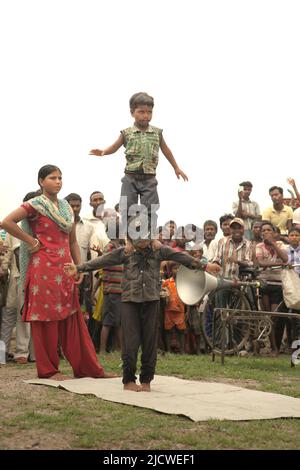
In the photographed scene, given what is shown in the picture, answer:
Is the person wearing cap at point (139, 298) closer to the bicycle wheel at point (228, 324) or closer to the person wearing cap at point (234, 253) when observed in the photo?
the bicycle wheel at point (228, 324)

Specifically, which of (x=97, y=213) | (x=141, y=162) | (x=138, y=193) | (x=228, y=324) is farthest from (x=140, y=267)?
(x=97, y=213)

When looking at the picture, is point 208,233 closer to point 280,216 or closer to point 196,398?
point 280,216

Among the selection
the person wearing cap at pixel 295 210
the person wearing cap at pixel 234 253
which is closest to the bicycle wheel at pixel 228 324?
the person wearing cap at pixel 234 253

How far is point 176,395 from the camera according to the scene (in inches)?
292

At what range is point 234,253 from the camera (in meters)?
11.7

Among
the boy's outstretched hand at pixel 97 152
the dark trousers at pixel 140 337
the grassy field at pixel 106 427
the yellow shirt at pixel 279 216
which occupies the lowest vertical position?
the grassy field at pixel 106 427

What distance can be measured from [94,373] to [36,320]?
0.82 metres

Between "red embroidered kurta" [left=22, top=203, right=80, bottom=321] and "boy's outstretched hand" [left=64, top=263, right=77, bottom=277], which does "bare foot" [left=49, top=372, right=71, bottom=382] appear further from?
"boy's outstretched hand" [left=64, top=263, right=77, bottom=277]

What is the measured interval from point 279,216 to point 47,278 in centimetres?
634

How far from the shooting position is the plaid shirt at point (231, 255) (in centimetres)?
1171

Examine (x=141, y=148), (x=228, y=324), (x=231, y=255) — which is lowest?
(x=228, y=324)

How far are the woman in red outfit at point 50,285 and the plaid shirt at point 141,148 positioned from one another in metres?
0.80

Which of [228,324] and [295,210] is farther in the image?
[295,210]

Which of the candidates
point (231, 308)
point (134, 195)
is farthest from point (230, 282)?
point (134, 195)
